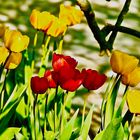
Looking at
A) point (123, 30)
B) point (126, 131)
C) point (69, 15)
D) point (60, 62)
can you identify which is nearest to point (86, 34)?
point (123, 30)

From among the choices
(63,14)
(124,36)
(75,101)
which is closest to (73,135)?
(63,14)

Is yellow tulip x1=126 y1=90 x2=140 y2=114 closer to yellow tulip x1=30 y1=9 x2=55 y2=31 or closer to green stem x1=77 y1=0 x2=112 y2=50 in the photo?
yellow tulip x1=30 y1=9 x2=55 y2=31

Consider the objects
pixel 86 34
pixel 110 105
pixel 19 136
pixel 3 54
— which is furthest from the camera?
pixel 86 34

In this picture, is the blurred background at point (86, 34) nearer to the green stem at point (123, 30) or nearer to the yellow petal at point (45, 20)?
Answer: the green stem at point (123, 30)

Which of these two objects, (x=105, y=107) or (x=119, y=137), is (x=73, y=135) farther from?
(x=119, y=137)

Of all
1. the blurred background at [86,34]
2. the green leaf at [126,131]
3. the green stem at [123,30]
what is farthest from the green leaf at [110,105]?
the blurred background at [86,34]

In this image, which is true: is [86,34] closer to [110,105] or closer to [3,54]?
[110,105]


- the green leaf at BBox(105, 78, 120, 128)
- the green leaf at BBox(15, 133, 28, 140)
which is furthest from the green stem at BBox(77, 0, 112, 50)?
the green leaf at BBox(15, 133, 28, 140)
